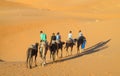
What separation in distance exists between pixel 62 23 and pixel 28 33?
441 cm

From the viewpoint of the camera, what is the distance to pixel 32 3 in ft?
252

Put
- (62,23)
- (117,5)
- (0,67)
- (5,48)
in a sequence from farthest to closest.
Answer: (117,5) < (62,23) < (5,48) < (0,67)

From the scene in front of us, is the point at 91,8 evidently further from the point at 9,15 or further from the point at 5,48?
the point at 5,48

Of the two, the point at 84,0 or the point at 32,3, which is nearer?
the point at 84,0

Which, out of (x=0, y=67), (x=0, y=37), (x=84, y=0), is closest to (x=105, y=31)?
(x=0, y=37)

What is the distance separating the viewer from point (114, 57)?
22.4 meters

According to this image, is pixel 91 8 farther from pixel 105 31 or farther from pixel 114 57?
pixel 114 57

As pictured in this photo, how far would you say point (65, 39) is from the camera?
35.4 meters

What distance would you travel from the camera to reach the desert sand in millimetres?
19734

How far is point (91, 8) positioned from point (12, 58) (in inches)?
1213

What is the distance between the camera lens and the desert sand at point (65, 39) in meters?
19.7

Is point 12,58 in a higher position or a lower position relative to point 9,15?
lower

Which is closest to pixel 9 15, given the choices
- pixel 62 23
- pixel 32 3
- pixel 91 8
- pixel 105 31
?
pixel 62 23

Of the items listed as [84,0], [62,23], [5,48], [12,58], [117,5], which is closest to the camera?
[12,58]
